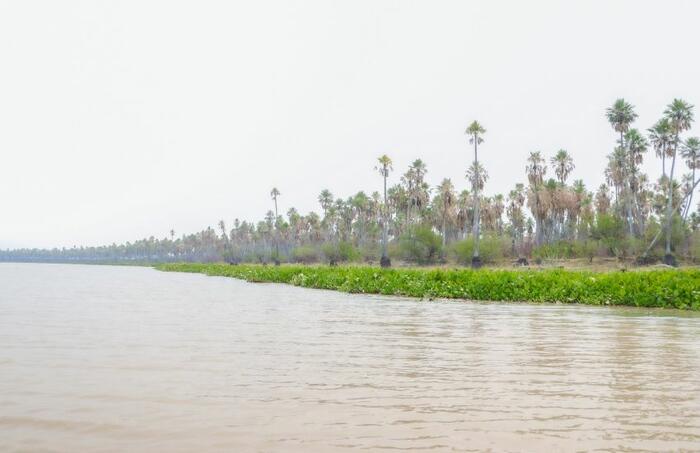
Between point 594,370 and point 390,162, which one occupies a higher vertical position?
point 390,162

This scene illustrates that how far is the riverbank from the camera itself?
25969 mm

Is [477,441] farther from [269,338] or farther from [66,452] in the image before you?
[269,338]

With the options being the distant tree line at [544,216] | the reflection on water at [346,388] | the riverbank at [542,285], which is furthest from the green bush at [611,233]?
the reflection on water at [346,388]

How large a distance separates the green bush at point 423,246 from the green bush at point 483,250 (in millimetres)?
5023

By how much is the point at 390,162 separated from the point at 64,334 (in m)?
69.9

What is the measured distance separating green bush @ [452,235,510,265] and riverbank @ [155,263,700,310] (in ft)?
103

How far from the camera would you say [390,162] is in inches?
3250

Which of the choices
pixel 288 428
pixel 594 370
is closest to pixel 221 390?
pixel 288 428

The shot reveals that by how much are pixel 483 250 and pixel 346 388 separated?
216 ft

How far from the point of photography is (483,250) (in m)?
72.0

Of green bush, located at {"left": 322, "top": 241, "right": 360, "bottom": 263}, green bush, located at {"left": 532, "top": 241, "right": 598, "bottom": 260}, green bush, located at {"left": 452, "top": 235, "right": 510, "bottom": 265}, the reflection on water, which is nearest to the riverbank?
the reflection on water

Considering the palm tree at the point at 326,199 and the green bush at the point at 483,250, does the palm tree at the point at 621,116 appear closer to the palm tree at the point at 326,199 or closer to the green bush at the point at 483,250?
the green bush at the point at 483,250

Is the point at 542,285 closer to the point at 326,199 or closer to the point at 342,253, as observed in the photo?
the point at 342,253

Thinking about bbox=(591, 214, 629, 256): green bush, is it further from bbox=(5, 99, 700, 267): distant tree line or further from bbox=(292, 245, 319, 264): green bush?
bbox=(292, 245, 319, 264): green bush
